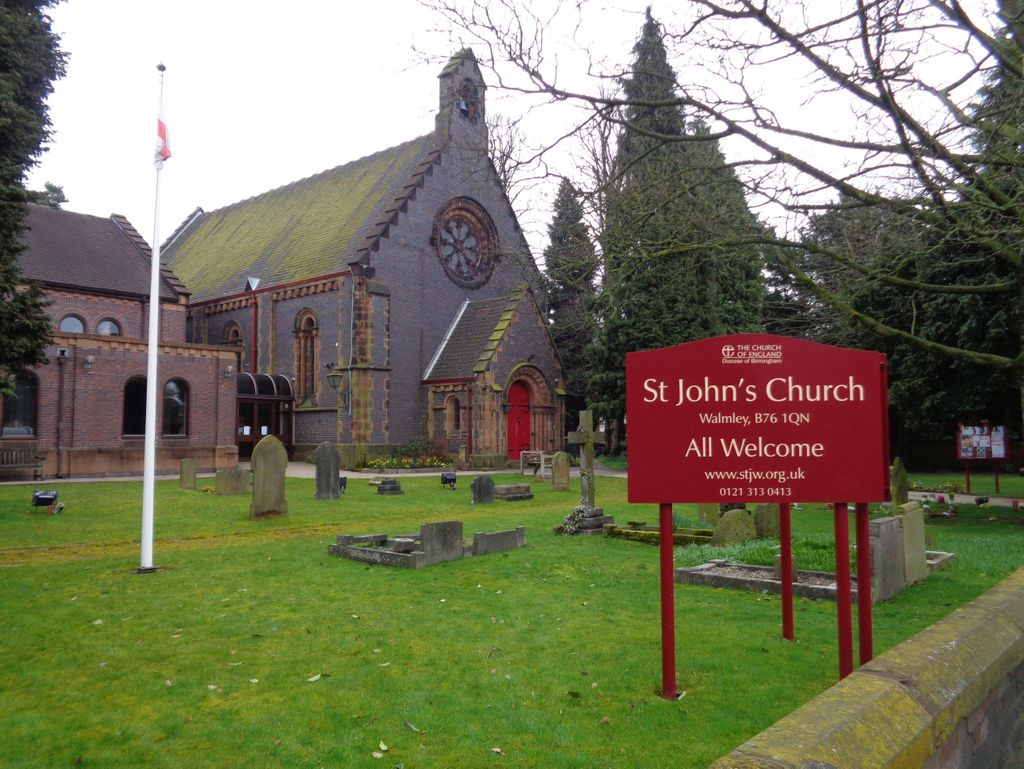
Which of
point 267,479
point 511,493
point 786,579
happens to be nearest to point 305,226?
point 511,493

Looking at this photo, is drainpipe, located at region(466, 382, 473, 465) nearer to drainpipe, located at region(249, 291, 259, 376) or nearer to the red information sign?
drainpipe, located at region(249, 291, 259, 376)

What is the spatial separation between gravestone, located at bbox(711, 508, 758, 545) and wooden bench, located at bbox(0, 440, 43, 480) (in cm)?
2167

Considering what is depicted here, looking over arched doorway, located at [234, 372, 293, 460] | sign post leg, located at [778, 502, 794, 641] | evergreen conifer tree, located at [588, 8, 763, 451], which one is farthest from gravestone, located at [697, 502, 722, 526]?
arched doorway, located at [234, 372, 293, 460]

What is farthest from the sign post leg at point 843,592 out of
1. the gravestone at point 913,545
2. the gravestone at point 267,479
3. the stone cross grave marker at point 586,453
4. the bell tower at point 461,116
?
the bell tower at point 461,116

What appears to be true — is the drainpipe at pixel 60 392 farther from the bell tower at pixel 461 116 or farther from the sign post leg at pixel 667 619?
the sign post leg at pixel 667 619

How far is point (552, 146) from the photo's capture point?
9477 millimetres

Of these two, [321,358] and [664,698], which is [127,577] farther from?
[321,358]

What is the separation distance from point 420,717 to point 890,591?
5670 millimetres

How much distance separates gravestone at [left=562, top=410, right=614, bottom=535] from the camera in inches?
517

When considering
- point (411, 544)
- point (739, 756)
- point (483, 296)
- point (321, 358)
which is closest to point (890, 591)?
point (411, 544)

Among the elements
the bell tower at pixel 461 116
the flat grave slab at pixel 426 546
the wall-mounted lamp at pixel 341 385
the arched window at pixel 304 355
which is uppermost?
the bell tower at pixel 461 116

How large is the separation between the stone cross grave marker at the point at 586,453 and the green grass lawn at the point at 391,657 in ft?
7.04

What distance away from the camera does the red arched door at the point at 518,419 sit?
108 ft

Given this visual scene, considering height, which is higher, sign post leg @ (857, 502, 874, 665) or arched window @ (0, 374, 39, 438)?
arched window @ (0, 374, 39, 438)
